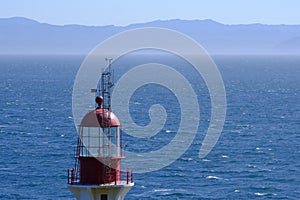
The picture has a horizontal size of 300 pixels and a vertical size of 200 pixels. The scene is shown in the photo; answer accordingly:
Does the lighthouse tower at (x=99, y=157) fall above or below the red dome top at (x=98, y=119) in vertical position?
below

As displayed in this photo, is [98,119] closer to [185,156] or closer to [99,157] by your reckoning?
[99,157]

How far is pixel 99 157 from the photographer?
23953 mm

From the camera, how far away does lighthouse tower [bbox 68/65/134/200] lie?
2394 cm

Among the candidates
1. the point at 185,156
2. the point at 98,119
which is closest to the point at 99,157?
the point at 98,119

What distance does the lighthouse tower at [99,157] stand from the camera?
23.9 meters

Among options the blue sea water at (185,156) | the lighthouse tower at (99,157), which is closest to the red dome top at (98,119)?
the lighthouse tower at (99,157)

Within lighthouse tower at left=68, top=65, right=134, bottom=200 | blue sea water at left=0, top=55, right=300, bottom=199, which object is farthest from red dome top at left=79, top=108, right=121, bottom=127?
blue sea water at left=0, top=55, right=300, bottom=199

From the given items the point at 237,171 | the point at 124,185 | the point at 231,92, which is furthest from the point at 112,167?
the point at 231,92

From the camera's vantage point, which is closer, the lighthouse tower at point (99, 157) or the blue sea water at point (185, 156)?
the lighthouse tower at point (99, 157)

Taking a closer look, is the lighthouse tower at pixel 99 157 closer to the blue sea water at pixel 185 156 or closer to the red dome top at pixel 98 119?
the red dome top at pixel 98 119

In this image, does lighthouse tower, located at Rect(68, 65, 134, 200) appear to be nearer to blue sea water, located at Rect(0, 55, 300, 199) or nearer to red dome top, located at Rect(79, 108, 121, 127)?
red dome top, located at Rect(79, 108, 121, 127)

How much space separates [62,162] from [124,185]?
52.0 m

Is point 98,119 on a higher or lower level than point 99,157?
higher

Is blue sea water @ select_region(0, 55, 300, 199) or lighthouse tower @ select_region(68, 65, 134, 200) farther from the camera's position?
blue sea water @ select_region(0, 55, 300, 199)
